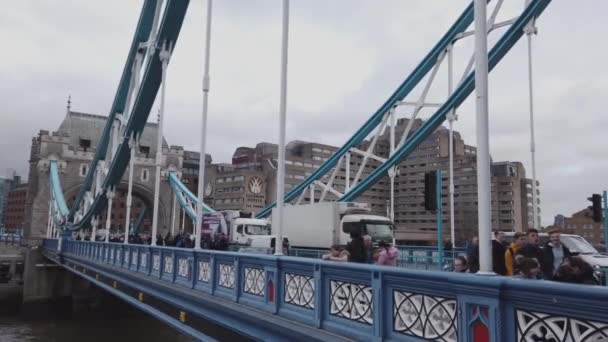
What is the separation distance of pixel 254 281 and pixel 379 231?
1375cm

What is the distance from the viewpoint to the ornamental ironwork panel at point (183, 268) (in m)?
10.3

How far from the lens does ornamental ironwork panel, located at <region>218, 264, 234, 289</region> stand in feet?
26.8

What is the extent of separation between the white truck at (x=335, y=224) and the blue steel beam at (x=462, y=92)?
2.22m

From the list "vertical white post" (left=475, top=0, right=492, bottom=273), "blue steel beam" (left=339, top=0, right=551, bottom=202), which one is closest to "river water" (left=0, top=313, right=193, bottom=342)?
"blue steel beam" (left=339, top=0, right=551, bottom=202)

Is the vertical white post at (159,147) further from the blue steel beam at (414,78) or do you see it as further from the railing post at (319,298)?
the blue steel beam at (414,78)

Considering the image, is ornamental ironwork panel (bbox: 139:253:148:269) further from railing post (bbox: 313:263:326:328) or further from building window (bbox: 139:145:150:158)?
building window (bbox: 139:145:150:158)

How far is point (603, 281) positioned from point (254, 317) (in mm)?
6720

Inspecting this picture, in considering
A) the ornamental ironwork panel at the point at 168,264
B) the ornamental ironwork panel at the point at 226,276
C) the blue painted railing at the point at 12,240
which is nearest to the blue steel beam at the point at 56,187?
the blue painted railing at the point at 12,240

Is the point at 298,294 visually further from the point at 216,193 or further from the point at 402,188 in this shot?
the point at 216,193

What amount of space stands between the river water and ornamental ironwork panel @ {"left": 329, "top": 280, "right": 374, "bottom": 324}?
20065mm

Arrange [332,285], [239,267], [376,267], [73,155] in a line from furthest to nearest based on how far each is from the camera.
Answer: [73,155]
[239,267]
[332,285]
[376,267]

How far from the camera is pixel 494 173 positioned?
2876 inches

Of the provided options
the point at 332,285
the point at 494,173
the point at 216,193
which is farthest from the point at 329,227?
the point at 216,193

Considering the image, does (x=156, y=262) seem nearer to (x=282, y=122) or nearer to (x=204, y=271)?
(x=204, y=271)
